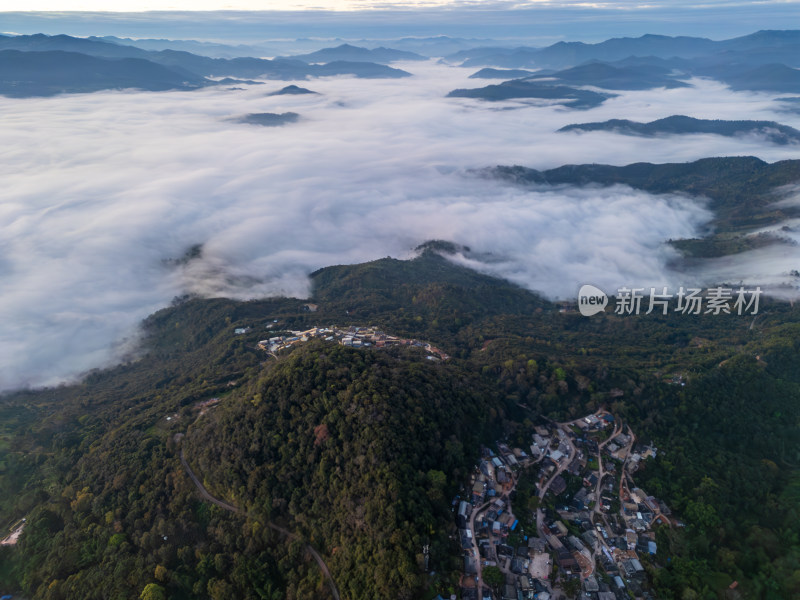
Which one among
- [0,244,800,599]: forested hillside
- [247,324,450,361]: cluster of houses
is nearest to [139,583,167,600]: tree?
[0,244,800,599]: forested hillside

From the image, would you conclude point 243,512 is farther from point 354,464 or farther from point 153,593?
point 354,464

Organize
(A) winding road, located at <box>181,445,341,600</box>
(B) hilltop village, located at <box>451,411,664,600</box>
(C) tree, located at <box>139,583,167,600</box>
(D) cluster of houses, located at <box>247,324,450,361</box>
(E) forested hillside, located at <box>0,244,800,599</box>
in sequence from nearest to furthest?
(B) hilltop village, located at <box>451,411,664,600</box>
(C) tree, located at <box>139,583,167,600</box>
(A) winding road, located at <box>181,445,341,600</box>
(E) forested hillside, located at <box>0,244,800,599</box>
(D) cluster of houses, located at <box>247,324,450,361</box>

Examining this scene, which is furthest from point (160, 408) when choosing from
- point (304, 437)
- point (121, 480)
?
point (304, 437)

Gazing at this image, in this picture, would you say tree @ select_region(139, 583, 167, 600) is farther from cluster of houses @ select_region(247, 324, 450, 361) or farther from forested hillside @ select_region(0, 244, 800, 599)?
cluster of houses @ select_region(247, 324, 450, 361)

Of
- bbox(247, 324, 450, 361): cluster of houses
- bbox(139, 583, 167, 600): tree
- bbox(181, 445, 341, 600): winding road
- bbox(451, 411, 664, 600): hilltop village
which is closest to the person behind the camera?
bbox(451, 411, 664, 600): hilltop village

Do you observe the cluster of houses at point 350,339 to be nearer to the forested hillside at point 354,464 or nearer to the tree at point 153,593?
the forested hillside at point 354,464

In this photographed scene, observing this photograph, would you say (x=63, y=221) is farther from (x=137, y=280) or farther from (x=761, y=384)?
(x=761, y=384)
